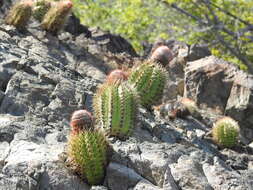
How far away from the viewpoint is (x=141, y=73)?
736 cm

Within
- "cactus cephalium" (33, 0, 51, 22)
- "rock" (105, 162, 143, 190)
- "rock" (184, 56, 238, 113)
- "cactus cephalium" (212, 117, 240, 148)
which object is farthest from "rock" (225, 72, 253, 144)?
"rock" (105, 162, 143, 190)

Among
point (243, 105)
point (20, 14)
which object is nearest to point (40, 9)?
point (20, 14)

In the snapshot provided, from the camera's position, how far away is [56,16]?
30.7 ft

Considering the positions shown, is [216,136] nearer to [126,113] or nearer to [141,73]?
[141,73]

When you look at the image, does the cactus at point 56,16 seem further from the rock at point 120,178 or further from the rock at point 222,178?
the rock at point 120,178

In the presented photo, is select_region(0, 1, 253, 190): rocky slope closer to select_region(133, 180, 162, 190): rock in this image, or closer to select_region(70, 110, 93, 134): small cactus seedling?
select_region(133, 180, 162, 190): rock

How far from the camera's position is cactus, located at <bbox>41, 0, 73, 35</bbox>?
29.9 ft

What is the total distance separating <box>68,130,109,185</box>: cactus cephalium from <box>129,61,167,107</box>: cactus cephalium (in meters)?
2.47

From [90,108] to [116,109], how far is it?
900 mm

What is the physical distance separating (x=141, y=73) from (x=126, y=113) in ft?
4.62

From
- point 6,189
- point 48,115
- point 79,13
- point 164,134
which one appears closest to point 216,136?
point 164,134

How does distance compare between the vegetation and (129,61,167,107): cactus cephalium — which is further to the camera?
the vegetation

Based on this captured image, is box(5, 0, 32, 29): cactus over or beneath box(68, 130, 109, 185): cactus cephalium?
over

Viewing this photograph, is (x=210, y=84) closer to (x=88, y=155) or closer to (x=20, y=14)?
(x=20, y=14)
